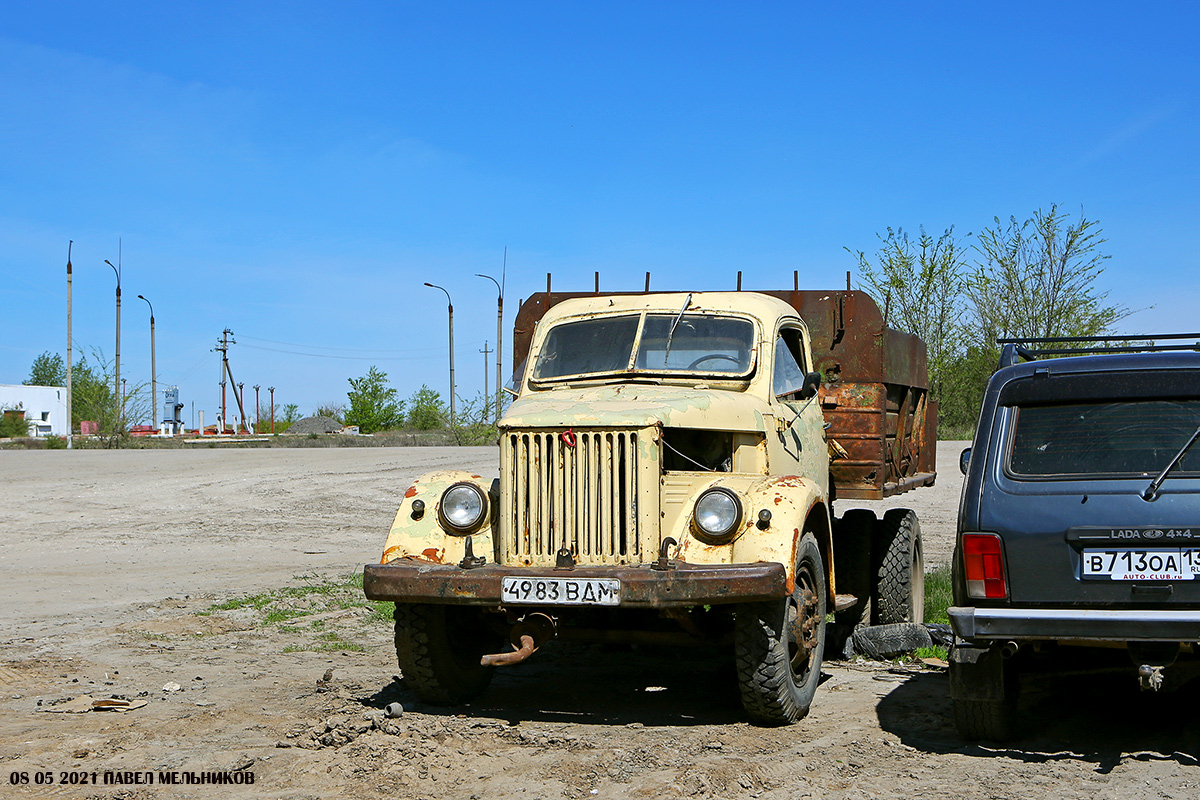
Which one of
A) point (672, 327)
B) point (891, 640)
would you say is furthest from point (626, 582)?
point (891, 640)

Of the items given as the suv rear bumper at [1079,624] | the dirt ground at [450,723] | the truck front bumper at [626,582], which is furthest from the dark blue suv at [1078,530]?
the truck front bumper at [626,582]

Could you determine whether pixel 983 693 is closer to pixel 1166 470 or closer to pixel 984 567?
pixel 984 567

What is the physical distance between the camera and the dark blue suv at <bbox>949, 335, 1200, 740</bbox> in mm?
4926

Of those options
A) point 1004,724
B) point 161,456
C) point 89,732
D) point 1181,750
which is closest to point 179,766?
point 89,732

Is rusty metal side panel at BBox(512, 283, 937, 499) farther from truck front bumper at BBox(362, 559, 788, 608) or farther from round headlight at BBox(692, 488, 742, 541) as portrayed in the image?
truck front bumper at BBox(362, 559, 788, 608)

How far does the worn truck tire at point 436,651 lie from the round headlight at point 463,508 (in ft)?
1.62

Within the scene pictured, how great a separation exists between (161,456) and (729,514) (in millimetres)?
22254

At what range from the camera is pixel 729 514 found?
5918 mm

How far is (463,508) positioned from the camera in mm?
6352

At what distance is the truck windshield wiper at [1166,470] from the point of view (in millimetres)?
4969

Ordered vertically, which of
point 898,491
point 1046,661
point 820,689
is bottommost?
point 820,689

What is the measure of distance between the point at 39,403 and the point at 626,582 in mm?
99565

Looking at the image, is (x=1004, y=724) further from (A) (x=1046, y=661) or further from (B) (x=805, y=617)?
(B) (x=805, y=617)

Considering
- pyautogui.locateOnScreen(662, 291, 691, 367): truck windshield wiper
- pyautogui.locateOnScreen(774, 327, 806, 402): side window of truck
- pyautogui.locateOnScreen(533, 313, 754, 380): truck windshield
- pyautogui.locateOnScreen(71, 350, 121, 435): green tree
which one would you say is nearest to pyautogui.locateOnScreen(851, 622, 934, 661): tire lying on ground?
pyautogui.locateOnScreen(774, 327, 806, 402): side window of truck
